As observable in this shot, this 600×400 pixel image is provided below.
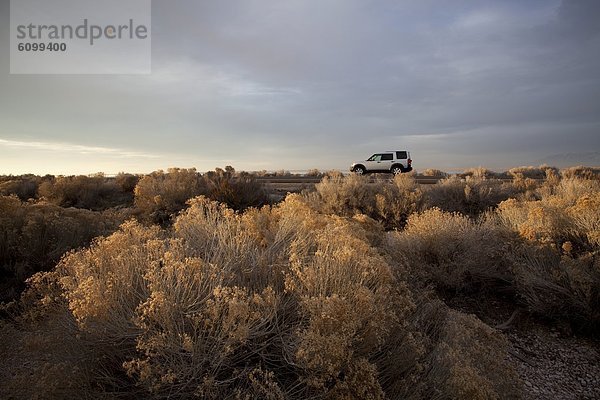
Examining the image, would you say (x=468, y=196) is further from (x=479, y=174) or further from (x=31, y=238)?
(x=31, y=238)

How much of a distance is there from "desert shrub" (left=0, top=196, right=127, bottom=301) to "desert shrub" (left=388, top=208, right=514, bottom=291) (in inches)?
230

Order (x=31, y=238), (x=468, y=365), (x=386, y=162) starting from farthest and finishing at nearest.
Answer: (x=386, y=162), (x=31, y=238), (x=468, y=365)

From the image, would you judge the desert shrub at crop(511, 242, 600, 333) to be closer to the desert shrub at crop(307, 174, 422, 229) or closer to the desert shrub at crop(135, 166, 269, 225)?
the desert shrub at crop(307, 174, 422, 229)

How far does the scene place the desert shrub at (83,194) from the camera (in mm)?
15281

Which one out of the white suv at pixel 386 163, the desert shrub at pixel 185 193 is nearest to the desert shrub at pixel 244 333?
the desert shrub at pixel 185 193

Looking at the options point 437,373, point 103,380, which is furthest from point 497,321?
point 103,380

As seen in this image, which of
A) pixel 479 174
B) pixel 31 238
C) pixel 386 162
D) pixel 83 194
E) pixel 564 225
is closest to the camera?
pixel 31 238

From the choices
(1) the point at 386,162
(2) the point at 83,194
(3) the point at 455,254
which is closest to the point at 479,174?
(1) the point at 386,162

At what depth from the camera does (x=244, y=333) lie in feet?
9.97

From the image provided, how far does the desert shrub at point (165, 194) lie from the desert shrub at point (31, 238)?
3482 millimetres

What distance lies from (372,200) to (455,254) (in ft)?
19.3

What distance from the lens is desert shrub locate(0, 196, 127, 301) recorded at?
21.1 ft

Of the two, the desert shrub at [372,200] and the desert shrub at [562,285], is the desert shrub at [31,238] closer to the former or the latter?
the desert shrub at [372,200]

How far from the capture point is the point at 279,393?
2953 mm
